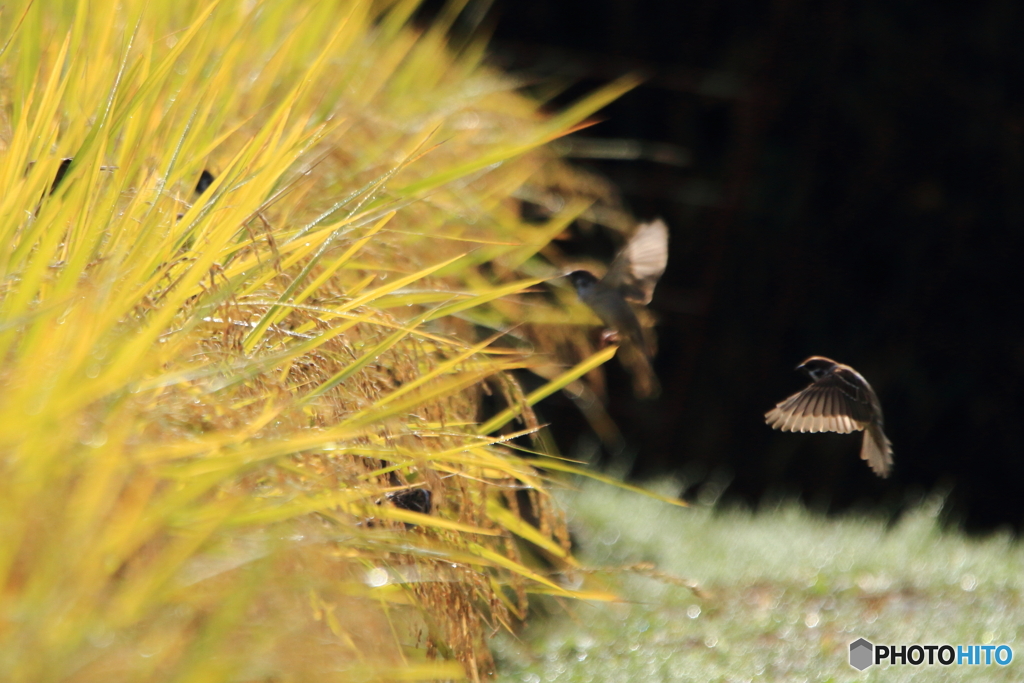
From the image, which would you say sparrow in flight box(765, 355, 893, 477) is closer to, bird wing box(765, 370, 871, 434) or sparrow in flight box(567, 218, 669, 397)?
bird wing box(765, 370, 871, 434)

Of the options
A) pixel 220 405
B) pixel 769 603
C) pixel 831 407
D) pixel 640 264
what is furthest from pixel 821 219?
pixel 220 405

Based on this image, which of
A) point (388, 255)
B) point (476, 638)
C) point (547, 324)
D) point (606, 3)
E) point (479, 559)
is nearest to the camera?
point (479, 559)

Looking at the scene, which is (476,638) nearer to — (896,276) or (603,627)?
(603,627)

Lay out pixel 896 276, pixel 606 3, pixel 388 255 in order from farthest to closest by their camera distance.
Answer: pixel 606 3 < pixel 896 276 < pixel 388 255

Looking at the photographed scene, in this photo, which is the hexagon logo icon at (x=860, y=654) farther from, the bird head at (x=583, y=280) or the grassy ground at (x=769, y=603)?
the bird head at (x=583, y=280)

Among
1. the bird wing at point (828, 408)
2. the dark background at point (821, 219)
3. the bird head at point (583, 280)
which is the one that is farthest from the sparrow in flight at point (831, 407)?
the dark background at point (821, 219)

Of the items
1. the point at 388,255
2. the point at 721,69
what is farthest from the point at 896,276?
the point at 388,255
